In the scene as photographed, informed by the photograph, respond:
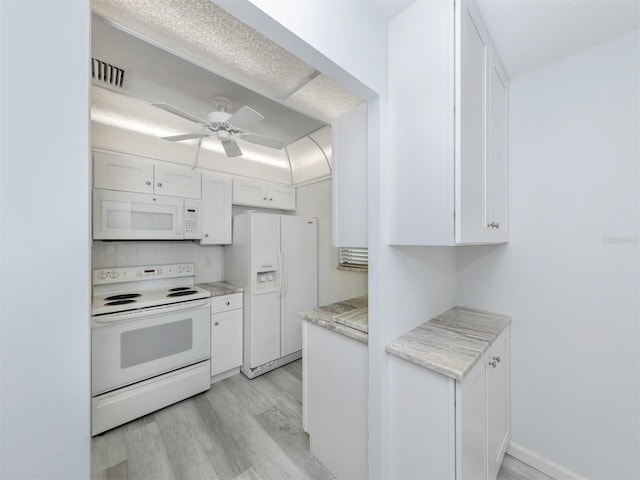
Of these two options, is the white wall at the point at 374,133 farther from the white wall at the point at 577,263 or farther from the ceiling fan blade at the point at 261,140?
the ceiling fan blade at the point at 261,140

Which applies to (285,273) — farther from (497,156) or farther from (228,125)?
(497,156)

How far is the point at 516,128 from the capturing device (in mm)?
1719

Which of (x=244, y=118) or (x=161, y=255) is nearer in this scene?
(x=244, y=118)

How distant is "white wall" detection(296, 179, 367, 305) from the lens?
302 centimetres

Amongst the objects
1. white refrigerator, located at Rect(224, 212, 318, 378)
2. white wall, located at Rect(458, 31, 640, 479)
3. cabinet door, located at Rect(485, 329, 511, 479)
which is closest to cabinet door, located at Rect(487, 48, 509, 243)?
white wall, located at Rect(458, 31, 640, 479)

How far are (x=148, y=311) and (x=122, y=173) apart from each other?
4.17 ft

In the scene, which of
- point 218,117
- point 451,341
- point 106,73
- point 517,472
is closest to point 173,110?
point 218,117

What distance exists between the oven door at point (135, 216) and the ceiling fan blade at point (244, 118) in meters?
1.16

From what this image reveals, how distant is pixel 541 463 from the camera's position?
1610mm

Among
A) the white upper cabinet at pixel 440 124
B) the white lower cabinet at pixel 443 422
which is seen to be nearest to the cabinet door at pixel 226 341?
the white lower cabinet at pixel 443 422

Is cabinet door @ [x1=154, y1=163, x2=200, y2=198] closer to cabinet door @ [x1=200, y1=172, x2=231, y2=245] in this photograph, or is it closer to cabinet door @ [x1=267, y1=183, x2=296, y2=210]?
cabinet door @ [x1=200, y1=172, x2=231, y2=245]

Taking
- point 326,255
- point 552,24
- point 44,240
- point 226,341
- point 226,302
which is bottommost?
point 226,341

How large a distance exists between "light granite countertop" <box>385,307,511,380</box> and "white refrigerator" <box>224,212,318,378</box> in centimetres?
176

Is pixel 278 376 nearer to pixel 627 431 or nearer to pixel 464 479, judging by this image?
pixel 464 479
